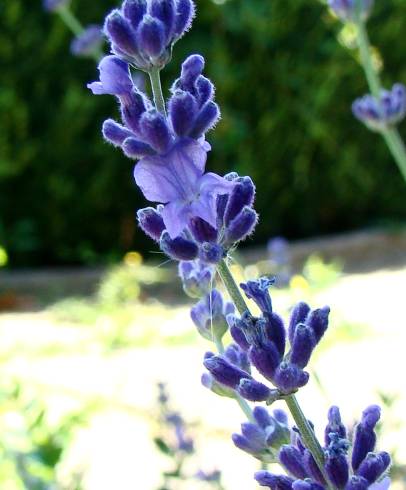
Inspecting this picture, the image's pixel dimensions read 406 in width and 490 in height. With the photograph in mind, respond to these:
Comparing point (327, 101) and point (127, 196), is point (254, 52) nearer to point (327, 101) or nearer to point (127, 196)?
point (327, 101)

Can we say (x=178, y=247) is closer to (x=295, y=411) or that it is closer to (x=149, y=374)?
(x=295, y=411)

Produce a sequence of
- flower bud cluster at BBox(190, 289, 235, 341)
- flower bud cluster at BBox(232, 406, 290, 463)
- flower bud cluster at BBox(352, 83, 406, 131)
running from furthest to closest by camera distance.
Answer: flower bud cluster at BBox(352, 83, 406, 131), flower bud cluster at BBox(190, 289, 235, 341), flower bud cluster at BBox(232, 406, 290, 463)

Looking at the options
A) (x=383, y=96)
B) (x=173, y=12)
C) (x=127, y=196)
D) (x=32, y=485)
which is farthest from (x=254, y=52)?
(x=173, y=12)

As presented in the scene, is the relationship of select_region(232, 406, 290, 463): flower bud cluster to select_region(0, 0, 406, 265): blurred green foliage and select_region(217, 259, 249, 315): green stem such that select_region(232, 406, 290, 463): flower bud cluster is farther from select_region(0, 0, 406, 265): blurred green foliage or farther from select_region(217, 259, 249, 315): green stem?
select_region(0, 0, 406, 265): blurred green foliage

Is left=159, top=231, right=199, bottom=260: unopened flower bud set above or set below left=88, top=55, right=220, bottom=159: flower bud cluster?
below

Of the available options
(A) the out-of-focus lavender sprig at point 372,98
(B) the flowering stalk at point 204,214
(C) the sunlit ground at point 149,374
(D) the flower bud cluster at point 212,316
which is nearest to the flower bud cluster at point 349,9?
(A) the out-of-focus lavender sprig at point 372,98

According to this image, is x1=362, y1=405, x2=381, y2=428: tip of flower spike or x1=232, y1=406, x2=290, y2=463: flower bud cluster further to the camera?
x1=232, y1=406, x2=290, y2=463: flower bud cluster

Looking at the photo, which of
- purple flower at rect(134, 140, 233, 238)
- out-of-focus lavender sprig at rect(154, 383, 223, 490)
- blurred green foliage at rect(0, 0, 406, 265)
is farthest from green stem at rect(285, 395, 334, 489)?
blurred green foliage at rect(0, 0, 406, 265)

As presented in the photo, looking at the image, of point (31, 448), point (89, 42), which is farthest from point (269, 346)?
point (89, 42)
